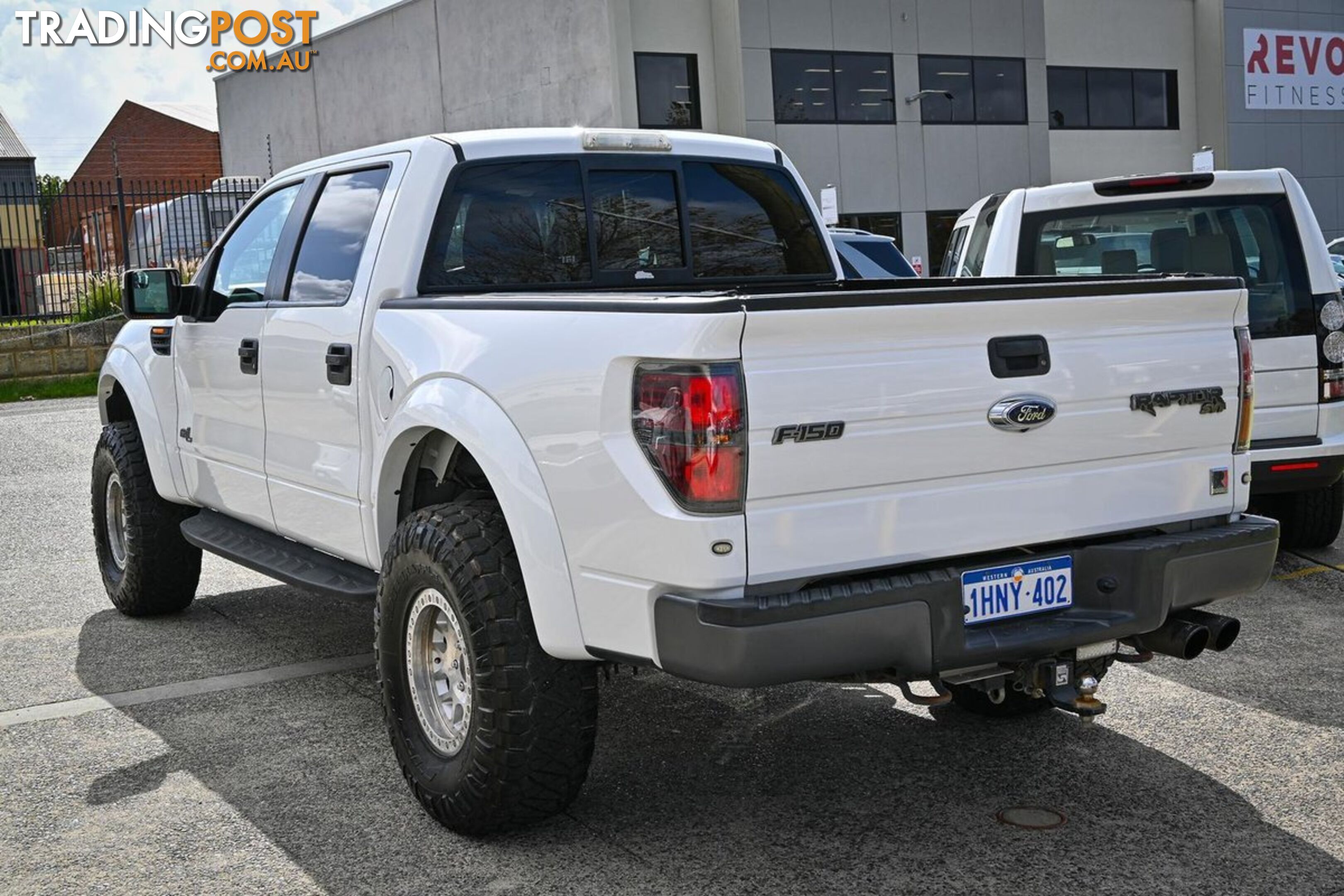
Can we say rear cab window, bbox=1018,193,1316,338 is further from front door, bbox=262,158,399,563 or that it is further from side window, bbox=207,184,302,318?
side window, bbox=207,184,302,318

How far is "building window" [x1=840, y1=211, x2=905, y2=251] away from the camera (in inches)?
1340

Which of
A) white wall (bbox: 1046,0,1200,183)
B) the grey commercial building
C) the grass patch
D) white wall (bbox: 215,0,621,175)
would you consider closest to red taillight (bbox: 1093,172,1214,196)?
the grass patch

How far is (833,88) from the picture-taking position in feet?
109

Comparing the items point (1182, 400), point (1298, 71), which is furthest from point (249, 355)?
point (1298, 71)

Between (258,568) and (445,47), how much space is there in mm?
31040

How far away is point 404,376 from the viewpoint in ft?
15.0

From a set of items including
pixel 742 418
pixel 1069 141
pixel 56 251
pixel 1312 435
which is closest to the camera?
pixel 742 418

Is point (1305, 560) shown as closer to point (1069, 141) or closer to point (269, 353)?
point (269, 353)

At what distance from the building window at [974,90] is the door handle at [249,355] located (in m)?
30.6

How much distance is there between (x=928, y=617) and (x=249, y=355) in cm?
317

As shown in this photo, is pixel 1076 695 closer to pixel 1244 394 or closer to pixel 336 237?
pixel 1244 394

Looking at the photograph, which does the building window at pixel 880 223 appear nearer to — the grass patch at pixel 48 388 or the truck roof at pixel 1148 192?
the grass patch at pixel 48 388

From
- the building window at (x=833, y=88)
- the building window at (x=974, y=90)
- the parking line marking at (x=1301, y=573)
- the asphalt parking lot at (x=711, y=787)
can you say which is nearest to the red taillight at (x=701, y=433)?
the asphalt parking lot at (x=711, y=787)

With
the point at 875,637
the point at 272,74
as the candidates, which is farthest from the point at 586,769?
the point at 272,74
